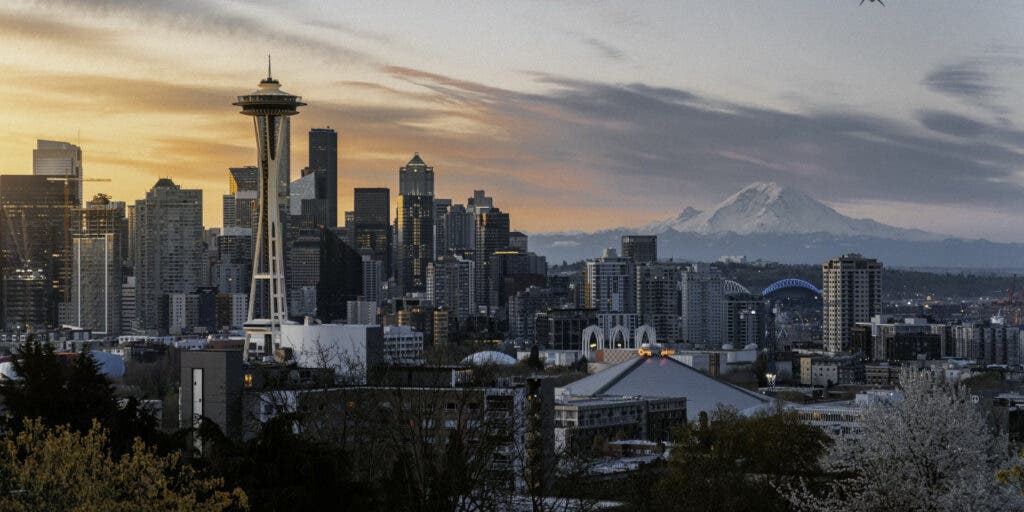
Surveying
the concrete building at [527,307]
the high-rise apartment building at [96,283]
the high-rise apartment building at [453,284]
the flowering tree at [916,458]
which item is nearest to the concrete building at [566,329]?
the concrete building at [527,307]

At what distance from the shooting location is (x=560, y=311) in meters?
139

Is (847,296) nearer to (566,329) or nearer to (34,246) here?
(566,329)

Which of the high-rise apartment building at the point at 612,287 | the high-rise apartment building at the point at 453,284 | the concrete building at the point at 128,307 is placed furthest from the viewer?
the high-rise apartment building at the point at 453,284

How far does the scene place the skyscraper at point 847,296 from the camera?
5566 inches

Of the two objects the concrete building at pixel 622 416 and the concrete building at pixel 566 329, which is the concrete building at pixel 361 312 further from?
the concrete building at pixel 622 416

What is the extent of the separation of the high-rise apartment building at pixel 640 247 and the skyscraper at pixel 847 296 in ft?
146

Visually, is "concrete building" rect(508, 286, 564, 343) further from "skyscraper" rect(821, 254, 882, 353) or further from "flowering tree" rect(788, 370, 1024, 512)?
"flowering tree" rect(788, 370, 1024, 512)

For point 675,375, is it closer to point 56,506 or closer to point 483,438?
point 483,438

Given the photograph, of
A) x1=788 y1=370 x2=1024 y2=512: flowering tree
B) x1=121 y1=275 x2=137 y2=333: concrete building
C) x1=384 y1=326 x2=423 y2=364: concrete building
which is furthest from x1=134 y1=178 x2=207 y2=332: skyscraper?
x1=788 y1=370 x2=1024 y2=512: flowering tree

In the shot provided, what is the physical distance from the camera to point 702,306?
15975cm

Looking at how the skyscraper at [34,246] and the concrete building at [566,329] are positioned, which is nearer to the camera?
the concrete building at [566,329]

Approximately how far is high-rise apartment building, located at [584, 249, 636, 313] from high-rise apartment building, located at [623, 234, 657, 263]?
2137cm

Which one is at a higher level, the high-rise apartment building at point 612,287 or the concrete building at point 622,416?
the high-rise apartment building at point 612,287

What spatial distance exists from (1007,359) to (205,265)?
7662cm
